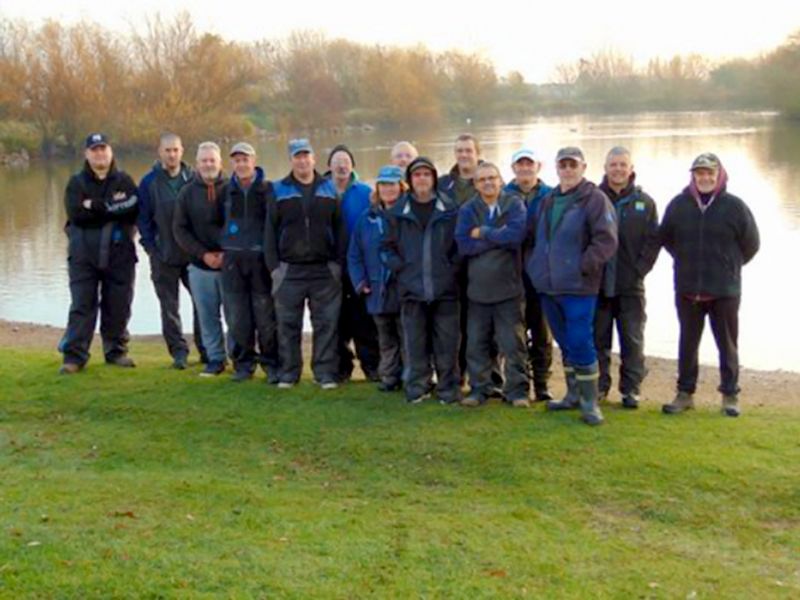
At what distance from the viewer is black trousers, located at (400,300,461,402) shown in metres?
7.67

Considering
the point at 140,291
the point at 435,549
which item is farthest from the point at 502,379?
the point at 140,291

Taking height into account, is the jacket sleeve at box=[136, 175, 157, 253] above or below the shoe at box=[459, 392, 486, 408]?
above

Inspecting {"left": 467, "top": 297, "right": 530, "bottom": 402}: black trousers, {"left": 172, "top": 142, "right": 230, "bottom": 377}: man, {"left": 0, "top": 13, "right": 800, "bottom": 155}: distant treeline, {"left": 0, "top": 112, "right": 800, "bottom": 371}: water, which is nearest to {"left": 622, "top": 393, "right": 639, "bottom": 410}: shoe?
{"left": 467, "top": 297, "right": 530, "bottom": 402}: black trousers

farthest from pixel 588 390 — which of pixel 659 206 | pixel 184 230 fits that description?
pixel 659 206

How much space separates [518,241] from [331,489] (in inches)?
87.6

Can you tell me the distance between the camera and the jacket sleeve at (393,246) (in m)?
7.61

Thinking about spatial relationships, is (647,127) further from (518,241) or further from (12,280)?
(518,241)

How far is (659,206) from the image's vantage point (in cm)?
2480

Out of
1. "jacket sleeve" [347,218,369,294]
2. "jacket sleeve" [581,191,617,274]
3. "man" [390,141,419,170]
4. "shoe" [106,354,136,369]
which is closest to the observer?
"jacket sleeve" [581,191,617,274]

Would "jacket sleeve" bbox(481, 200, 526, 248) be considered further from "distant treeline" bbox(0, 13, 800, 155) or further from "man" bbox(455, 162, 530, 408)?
"distant treeline" bbox(0, 13, 800, 155)

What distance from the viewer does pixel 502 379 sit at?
8016 millimetres

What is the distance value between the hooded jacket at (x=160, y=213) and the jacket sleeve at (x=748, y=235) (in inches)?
178

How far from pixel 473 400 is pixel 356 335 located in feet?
4.93

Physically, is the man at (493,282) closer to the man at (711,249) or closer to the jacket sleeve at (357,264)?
the jacket sleeve at (357,264)
